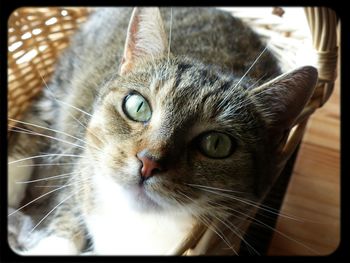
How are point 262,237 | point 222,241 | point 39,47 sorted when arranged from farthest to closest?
point 39,47
point 262,237
point 222,241

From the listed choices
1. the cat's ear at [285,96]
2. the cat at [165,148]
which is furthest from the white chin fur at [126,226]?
the cat's ear at [285,96]

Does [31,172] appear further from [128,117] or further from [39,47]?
[128,117]

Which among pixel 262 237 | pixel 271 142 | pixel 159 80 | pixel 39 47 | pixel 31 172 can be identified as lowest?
pixel 262 237

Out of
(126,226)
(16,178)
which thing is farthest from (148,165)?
(16,178)

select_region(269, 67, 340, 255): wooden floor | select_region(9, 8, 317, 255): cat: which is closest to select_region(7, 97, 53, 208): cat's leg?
select_region(9, 8, 317, 255): cat
